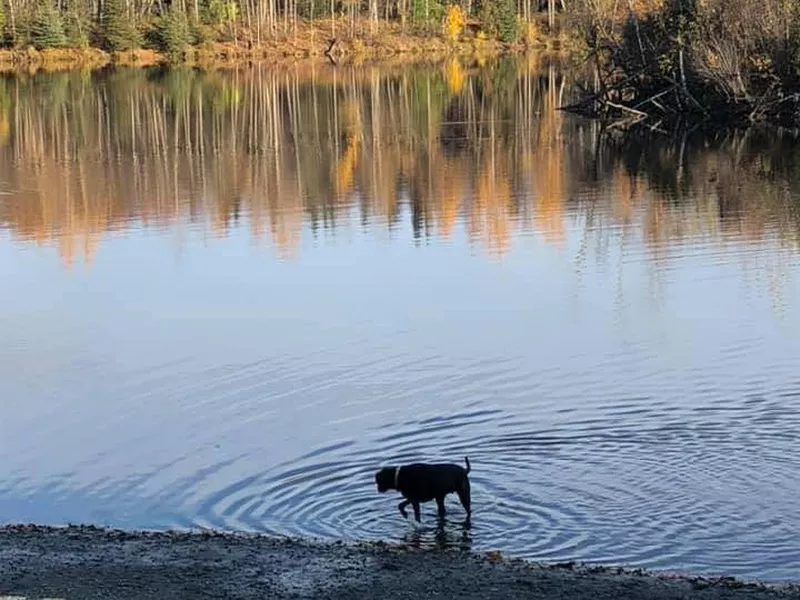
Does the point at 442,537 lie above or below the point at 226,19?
below

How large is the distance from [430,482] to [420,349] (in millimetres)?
6485

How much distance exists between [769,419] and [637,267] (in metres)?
8.52

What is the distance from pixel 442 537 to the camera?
388 inches

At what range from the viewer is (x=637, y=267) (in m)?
21.2

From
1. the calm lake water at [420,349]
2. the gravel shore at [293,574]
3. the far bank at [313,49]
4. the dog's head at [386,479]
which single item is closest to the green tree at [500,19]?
the far bank at [313,49]

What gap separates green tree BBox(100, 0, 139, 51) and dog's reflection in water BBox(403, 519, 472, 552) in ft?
284

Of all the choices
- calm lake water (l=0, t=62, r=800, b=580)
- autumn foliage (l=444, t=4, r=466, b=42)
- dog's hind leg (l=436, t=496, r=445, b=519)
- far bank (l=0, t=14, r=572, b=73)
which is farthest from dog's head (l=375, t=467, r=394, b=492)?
autumn foliage (l=444, t=4, r=466, b=42)

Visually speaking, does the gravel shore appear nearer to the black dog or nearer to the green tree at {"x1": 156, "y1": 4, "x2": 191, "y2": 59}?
the black dog

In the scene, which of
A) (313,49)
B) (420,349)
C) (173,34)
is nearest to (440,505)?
(420,349)

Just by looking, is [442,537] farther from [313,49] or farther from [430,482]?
[313,49]

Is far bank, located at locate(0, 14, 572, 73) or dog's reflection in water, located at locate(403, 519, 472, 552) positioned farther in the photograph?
far bank, located at locate(0, 14, 572, 73)

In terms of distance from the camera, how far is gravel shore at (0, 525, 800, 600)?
7906mm

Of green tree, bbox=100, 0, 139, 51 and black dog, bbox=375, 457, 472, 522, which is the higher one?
green tree, bbox=100, 0, 139, 51

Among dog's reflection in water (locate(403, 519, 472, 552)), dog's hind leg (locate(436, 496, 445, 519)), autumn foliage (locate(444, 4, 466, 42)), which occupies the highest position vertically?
autumn foliage (locate(444, 4, 466, 42))
